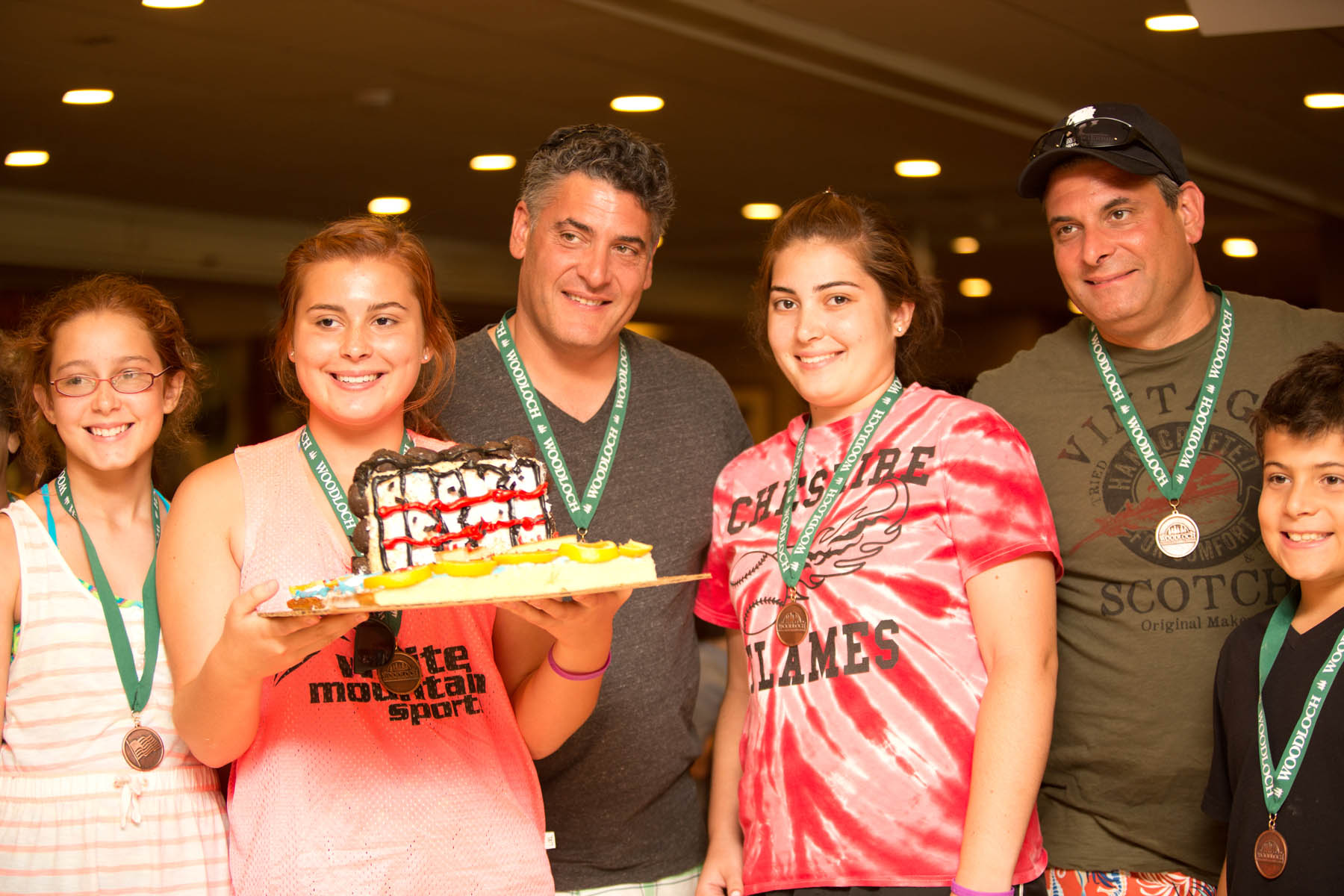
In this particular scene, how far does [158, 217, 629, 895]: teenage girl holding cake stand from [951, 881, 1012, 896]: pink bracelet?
2.30 ft

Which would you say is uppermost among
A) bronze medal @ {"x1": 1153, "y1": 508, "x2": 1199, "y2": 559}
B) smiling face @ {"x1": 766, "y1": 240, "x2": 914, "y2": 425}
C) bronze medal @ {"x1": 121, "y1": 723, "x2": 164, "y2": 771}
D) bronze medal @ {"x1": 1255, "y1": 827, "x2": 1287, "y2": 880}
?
smiling face @ {"x1": 766, "y1": 240, "x2": 914, "y2": 425}

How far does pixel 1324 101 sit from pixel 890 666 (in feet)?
11.5

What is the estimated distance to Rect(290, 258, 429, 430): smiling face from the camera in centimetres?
231

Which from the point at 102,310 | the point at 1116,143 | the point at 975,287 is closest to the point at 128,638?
the point at 102,310

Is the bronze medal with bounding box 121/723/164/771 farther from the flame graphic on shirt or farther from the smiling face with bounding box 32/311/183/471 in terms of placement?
the flame graphic on shirt

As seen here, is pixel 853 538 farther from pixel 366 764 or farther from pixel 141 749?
pixel 141 749

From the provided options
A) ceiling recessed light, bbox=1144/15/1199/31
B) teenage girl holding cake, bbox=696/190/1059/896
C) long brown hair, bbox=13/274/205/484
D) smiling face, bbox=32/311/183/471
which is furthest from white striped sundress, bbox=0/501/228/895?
ceiling recessed light, bbox=1144/15/1199/31

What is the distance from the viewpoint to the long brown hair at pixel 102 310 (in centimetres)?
260

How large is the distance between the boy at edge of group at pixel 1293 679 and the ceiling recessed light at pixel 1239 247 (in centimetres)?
283

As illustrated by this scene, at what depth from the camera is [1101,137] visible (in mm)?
2736

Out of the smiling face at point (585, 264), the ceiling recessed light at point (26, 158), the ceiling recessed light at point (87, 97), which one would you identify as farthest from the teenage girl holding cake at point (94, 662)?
the ceiling recessed light at point (26, 158)

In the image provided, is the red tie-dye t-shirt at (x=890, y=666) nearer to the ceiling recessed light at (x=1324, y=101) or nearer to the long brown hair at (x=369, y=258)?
the long brown hair at (x=369, y=258)

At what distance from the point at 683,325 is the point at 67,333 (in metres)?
3.44

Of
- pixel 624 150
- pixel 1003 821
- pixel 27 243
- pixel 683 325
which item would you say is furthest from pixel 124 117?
pixel 1003 821
